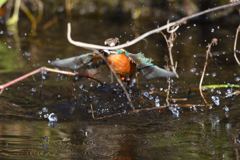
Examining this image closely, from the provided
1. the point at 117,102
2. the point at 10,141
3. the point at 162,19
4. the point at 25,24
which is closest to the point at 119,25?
the point at 162,19

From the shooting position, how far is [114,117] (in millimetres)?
3238

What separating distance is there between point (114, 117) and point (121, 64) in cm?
47

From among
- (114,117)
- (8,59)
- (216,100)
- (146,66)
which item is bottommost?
(114,117)

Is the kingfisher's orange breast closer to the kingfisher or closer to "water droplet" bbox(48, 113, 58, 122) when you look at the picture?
the kingfisher

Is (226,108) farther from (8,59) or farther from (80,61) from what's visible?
(8,59)

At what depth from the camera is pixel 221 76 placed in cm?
441

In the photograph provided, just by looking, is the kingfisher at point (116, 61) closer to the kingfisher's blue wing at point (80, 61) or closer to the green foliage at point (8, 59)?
the kingfisher's blue wing at point (80, 61)

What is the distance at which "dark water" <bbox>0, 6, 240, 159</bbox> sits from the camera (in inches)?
94.2

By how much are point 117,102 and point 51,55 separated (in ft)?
7.19

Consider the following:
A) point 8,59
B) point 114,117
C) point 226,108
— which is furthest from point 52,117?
point 8,59

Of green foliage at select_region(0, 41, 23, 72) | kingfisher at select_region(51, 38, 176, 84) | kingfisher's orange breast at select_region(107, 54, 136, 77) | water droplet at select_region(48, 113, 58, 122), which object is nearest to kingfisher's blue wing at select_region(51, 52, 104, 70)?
kingfisher at select_region(51, 38, 176, 84)

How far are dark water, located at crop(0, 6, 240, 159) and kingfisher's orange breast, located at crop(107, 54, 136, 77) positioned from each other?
0.36 meters

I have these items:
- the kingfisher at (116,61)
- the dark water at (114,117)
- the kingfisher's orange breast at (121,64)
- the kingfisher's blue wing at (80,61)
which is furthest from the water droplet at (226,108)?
the kingfisher's blue wing at (80,61)

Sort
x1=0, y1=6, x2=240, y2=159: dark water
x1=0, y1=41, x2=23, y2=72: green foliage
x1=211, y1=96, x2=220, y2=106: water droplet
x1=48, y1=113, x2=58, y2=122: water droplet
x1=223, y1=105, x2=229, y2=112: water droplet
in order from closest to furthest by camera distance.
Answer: x1=0, y1=6, x2=240, y2=159: dark water, x1=48, y1=113, x2=58, y2=122: water droplet, x1=223, y1=105, x2=229, y2=112: water droplet, x1=211, y1=96, x2=220, y2=106: water droplet, x1=0, y1=41, x2=23, y2=72: green foliage
